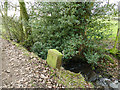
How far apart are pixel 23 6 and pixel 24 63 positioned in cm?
368

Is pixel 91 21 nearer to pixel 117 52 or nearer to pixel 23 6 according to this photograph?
pixel 117 52

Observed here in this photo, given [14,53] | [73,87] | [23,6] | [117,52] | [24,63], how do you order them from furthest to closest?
1. [117,52]
2. [23,6]
3. [14,53]
4. [24,63]
5. [73,87]

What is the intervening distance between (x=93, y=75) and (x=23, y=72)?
10.1 feet

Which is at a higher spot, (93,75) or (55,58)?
(55,58)

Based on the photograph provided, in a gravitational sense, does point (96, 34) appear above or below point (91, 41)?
above

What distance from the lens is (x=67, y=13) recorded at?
389cm

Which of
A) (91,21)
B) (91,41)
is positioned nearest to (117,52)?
(91,41)

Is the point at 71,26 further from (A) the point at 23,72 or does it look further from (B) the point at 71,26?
(A) the point at 23,72

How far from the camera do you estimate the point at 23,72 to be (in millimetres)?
2775

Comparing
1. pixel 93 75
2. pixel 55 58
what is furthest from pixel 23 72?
pixel 93 75

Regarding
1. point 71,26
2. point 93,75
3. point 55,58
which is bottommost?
point 93,75

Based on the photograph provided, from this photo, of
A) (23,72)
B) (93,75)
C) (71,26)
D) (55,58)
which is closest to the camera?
(23,72)

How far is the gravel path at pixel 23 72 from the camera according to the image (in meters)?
2.41

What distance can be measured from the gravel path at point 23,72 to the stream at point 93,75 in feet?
6.15
